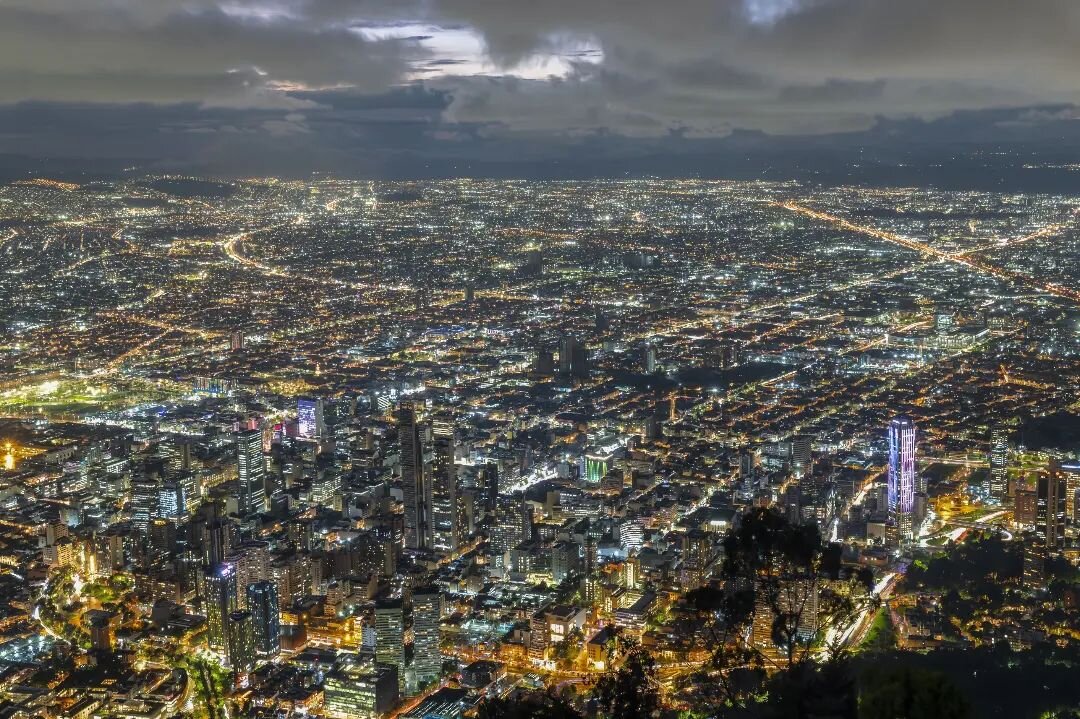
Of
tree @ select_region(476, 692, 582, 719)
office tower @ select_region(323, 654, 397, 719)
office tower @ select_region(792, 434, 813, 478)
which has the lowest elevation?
office tower @ select_region(323, 654, 397, 719)

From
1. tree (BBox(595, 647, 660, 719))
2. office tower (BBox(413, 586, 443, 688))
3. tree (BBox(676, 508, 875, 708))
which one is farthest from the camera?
office tower (BBox(413, 586, 443, 688))

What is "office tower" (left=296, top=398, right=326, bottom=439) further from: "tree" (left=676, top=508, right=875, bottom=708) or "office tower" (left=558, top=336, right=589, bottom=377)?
"tree" (left=676, top=508, right=875, bottom=708)

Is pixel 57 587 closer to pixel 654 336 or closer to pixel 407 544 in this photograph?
pixel 407 544

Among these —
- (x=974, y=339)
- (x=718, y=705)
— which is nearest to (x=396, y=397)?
(x=974, y=339)

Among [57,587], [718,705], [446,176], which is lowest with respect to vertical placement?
[57,587]

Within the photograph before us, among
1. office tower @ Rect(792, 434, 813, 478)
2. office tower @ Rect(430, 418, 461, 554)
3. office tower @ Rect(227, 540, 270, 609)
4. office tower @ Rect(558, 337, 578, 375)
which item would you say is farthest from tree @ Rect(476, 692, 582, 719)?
office tower @ Rect(558, 337, 578, 375)

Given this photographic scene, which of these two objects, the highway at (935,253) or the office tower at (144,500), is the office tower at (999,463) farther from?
the highway at (935,253)

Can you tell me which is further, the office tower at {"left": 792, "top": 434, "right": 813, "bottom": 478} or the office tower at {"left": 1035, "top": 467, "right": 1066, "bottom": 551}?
the office tower at {"left": 792, "top": 434, "right": 813, "bottom": 478}
